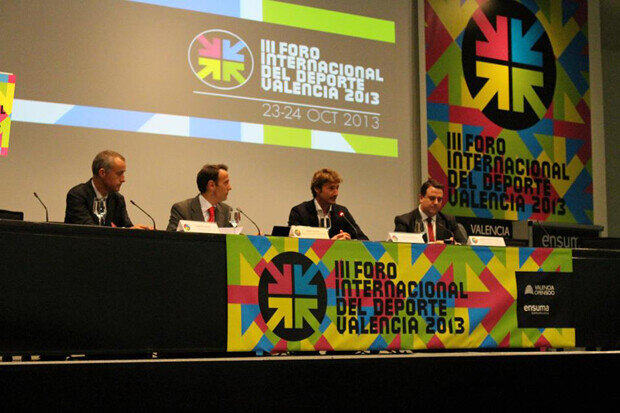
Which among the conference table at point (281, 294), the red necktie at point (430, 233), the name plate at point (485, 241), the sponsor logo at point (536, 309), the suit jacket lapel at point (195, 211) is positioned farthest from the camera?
the red necktie at point (430, 233)

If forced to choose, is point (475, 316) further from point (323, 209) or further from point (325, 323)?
point (323, 209)

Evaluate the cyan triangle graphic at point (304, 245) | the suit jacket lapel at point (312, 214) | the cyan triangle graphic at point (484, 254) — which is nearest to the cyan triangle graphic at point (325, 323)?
the cyan triangle graphic at point (304, 245)

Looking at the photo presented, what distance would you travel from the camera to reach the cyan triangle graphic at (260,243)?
307cm

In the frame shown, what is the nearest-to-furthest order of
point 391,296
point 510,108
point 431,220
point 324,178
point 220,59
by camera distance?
1. point 391,296
2. point 324,178
3. point 431,220
4. point 220,59
5. point 510,108

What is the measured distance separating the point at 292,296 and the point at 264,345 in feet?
0.73

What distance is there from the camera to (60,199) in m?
4.98

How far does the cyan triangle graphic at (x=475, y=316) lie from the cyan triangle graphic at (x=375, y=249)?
1.62ft

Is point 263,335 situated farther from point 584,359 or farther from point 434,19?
point 434,19

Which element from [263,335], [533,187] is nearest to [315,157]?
[533,187]

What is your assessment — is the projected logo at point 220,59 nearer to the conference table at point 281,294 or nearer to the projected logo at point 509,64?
the projected logo at point 509,64

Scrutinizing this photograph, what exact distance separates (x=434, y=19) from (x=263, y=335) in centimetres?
416

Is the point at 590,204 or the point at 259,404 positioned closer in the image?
the point at 259,404

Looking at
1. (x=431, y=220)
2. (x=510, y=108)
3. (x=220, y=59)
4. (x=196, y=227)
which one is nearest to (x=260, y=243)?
(x=196, y=227)

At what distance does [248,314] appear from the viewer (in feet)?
9.84
